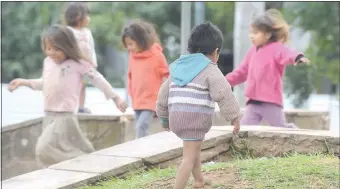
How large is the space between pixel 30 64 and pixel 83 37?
14.5 m

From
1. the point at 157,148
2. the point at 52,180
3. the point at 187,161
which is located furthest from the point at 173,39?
the point at 187,161

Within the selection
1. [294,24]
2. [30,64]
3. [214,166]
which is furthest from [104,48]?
[214,166]

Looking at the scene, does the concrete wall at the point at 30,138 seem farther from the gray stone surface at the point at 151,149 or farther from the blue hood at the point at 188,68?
the blue hood at the point at 188,68

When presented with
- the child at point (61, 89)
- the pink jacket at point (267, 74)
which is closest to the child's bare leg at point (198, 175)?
the child at point (61, 89)

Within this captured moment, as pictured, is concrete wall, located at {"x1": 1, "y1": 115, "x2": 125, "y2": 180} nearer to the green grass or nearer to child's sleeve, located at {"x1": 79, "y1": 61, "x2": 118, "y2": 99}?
child's sleeve, located at {"x1": 79, "y1": 61, "x2": 118, "y2": 99}

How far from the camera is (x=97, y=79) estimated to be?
285 inches

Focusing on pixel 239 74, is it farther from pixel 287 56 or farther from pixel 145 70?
pixel 145 70

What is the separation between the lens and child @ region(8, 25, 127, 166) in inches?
283

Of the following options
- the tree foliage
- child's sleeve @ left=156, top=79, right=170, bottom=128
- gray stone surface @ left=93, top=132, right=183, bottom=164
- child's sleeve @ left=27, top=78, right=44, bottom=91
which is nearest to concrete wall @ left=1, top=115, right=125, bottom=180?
child's sleeve @ left=27, top=78, right=44, bottom=91

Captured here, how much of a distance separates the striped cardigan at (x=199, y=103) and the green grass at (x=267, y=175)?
1.85 feet

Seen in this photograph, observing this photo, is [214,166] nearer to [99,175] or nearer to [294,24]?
[99,175]

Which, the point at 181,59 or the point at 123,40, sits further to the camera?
the point at 123,40

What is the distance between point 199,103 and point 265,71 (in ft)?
9.80

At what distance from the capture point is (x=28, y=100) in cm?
1018
